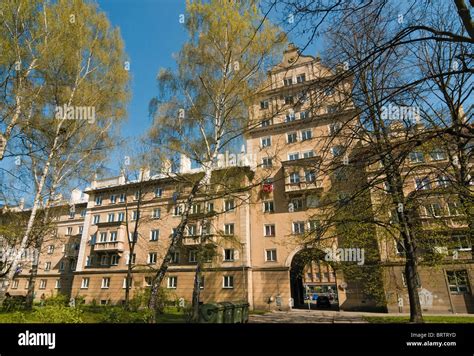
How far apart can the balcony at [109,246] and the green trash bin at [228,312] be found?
2559cm

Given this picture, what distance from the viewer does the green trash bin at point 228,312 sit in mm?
11555

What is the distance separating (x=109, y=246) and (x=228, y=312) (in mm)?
27158

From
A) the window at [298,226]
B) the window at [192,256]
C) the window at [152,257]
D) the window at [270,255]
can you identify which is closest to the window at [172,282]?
the window at [192,256]

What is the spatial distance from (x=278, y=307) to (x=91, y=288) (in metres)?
23.5

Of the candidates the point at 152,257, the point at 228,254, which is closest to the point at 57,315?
the point at 228,254

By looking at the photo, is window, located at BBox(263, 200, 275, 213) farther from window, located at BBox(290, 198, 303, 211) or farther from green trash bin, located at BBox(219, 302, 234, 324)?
green trash bin, located at BBox(219, 302, 234, 324)

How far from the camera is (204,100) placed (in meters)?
14.3

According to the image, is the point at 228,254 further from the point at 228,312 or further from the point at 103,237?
the point at 103,237

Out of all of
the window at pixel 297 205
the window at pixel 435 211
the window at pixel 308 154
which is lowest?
the window at pixel 435 211

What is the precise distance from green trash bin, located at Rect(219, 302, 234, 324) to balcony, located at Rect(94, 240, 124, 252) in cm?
2559

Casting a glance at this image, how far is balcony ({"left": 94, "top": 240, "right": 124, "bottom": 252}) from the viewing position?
110 ft

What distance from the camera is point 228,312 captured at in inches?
472

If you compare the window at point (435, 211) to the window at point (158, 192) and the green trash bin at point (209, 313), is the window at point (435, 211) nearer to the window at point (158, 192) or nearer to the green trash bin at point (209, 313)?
the green trash bin at point (209, 313)
